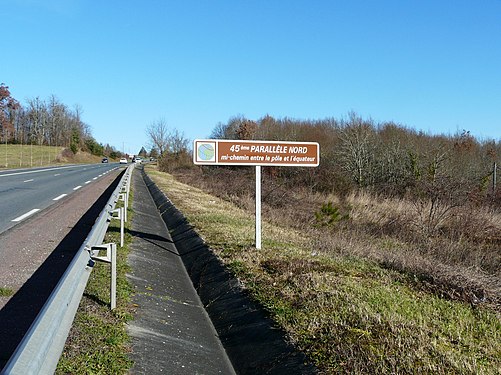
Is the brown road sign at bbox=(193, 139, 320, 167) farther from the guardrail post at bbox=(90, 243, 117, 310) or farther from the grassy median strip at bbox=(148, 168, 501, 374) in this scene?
the guardrail post at bbox=(90, 243, 117, 310)

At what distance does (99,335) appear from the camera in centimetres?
463

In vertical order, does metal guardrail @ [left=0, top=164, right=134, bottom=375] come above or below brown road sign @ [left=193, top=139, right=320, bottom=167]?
below

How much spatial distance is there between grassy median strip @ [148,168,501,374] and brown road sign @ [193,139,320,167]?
1.75m

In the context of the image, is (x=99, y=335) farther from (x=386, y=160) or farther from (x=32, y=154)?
(x=32, y=154)

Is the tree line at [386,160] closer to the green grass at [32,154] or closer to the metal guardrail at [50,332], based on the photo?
Result: the metal guardrail at [50,332]

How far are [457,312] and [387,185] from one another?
2284cm

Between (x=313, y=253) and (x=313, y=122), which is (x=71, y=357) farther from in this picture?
(x=313, y=122)

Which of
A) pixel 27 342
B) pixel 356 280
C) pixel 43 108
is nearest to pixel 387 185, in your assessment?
pixel 356 280

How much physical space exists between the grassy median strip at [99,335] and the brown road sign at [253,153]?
3.34 m

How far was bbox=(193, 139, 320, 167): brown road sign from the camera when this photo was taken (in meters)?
9.27

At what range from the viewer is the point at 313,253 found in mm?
9188

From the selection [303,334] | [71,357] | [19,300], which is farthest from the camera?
[19,300]

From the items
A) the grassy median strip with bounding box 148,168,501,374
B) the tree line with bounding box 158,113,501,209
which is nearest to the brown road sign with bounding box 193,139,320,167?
the grassy median strip with bounding box 148,168,501,374

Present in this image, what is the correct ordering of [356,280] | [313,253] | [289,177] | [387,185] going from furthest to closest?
[289,177], [387,185], [313,253], [356,280]
